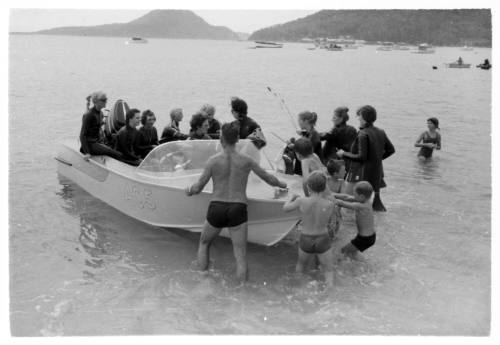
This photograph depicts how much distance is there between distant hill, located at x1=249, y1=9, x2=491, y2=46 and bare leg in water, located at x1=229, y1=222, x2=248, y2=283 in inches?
140

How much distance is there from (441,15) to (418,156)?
5776 millimetres

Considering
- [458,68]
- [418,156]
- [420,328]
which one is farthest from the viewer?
[458,68]

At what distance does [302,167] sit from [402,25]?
15.7ft

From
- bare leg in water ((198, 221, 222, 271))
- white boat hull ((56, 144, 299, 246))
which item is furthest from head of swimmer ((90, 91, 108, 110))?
bare leg in water ((198, 221, 222, 271))

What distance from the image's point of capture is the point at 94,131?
851 centimetres

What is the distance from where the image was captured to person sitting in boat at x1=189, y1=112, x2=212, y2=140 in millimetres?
7633

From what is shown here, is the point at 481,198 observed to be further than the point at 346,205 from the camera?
Yes

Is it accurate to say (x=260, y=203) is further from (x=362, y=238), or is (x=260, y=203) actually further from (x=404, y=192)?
(x=404, y=192)

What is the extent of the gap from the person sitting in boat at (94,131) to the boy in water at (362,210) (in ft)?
12.9

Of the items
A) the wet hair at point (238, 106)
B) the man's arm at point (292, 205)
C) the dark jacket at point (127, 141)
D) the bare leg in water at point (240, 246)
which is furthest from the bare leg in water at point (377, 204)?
the dark jacket at point (127, 141)

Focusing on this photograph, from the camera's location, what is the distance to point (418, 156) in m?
13.1

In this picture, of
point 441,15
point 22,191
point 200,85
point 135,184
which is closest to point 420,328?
point 135,184

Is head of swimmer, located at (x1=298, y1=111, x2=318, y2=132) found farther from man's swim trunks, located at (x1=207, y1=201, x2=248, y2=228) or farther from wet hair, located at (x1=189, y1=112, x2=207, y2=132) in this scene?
man's swim trunks, located at (x1=207, y1=201, x2=248, y2=228)

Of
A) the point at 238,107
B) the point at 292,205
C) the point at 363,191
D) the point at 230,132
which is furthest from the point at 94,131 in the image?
the point at 363,191
